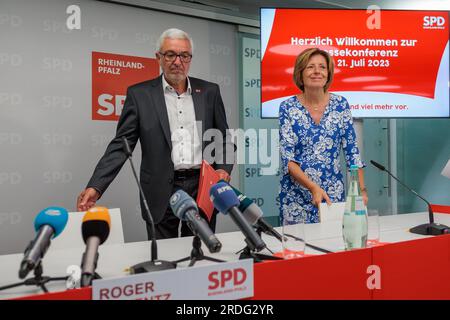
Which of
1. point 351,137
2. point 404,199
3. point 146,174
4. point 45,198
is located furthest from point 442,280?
point 404,199

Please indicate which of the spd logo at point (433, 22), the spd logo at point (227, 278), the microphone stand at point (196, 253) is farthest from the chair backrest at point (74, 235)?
the spd logo at point (433, 22)

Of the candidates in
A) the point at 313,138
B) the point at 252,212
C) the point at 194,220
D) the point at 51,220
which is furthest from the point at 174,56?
the point at 51,220

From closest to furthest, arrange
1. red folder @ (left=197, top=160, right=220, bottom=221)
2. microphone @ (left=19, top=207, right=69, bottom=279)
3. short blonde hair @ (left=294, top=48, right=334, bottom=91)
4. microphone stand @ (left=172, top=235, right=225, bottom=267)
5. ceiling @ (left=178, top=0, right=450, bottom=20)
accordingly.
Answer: microphone @ (left=19, top=207, right=69, bottom=279) → microphone stand @ (left=172, top=235, right=225, bottom=267) → red folder @ (left=197, top=160, right=220, bottom=221) → short blonde hair @ (left=294, top=48, right=334, bottom=91) → ceiling @ (left=178, top=0, right=450, bottom=20)

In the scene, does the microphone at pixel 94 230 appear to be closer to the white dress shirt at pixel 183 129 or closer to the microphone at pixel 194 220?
the microphone at pixel 194 220

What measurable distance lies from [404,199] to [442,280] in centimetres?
368

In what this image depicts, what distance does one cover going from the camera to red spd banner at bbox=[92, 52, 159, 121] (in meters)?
3.38

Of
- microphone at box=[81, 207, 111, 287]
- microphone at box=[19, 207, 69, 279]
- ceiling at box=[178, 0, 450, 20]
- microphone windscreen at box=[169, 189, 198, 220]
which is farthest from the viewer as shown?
ceiling at box=[178, 0, 450, 20]

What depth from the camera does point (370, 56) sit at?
11.6ft

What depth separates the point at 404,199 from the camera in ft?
15.9

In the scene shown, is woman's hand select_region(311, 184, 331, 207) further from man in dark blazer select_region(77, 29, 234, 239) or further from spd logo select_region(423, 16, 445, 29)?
spd logo select_region(423, 16, 445, 29)

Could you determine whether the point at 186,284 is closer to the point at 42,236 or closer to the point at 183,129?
the point at 42,236

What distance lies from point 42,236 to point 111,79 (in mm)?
2709

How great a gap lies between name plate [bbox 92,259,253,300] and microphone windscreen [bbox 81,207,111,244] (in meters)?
0.14

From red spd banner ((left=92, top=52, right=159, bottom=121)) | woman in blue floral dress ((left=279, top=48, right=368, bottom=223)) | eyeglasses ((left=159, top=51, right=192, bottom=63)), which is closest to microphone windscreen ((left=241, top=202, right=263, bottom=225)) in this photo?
woman in blue floral dress ((left=279, top=48, right=368, bottom=223))
